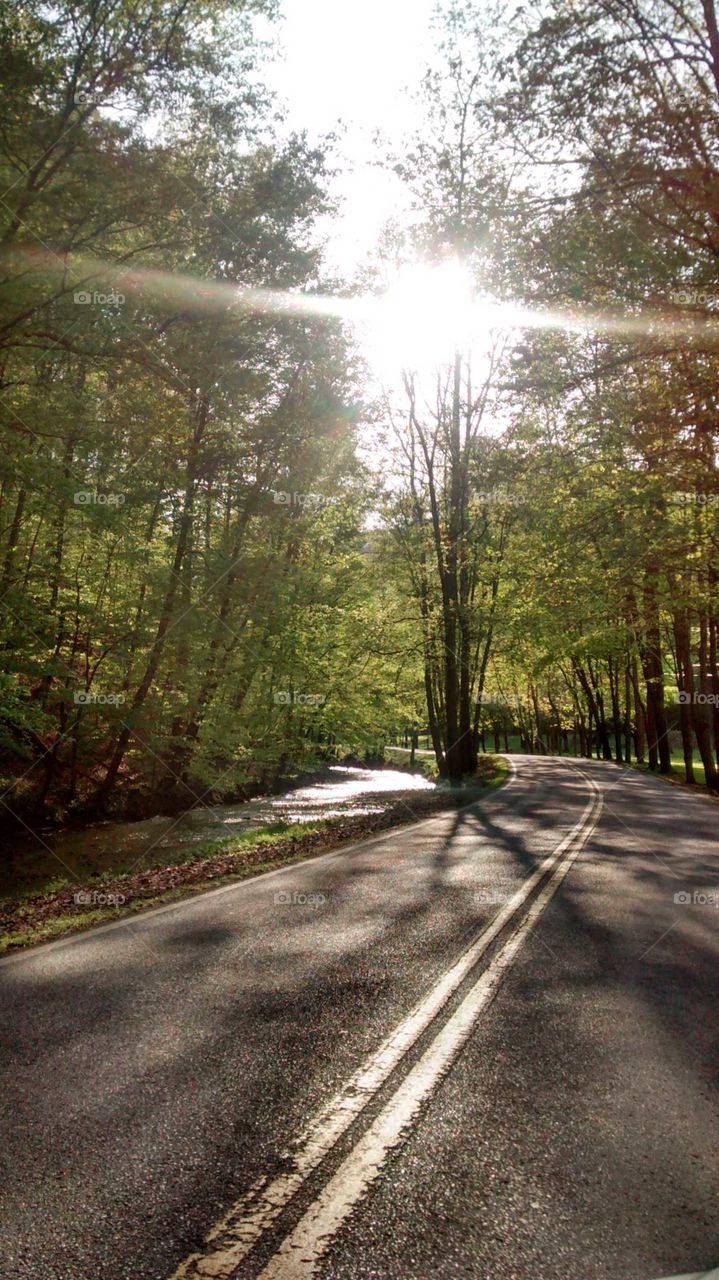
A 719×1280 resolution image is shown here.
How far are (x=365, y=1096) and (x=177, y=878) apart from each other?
706cm

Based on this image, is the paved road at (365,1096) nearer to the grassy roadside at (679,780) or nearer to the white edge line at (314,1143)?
the white edge line at (314,1143)

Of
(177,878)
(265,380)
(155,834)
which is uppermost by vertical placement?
(265,380)

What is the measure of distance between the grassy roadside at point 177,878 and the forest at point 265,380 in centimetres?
445

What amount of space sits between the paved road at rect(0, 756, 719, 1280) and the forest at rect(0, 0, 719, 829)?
9447 millimetres

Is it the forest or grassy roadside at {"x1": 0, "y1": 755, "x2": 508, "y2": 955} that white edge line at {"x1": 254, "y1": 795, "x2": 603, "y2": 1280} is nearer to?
grassy roadside at {"x1": 0, "y1": 755, "x2": 508, "y2": 955}

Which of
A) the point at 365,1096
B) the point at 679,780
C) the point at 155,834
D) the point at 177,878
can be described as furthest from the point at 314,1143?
the point at 679,780

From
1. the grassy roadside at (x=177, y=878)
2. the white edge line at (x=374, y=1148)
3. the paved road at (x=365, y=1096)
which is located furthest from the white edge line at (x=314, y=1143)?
the grassy roadside at (x=177, y=878)

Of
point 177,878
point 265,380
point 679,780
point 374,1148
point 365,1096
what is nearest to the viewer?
point 374,1148

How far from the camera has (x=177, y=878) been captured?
1071 centimetres

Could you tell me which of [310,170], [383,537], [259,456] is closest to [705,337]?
[310,170]

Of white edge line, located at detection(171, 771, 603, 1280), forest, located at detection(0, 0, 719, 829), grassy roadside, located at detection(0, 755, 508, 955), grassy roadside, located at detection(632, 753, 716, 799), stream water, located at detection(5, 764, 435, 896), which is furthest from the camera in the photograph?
grassy roadside, located at detection(632, 753, 716, 799)

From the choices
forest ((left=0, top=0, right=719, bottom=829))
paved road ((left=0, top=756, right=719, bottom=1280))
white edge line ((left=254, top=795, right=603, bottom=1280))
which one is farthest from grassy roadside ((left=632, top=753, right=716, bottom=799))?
white edge line ((left=254, top=795, right=603, bottom=1280))

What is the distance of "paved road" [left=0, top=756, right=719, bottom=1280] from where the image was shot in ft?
9.66

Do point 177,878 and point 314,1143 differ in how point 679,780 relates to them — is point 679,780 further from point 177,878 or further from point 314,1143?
point 314,1143
